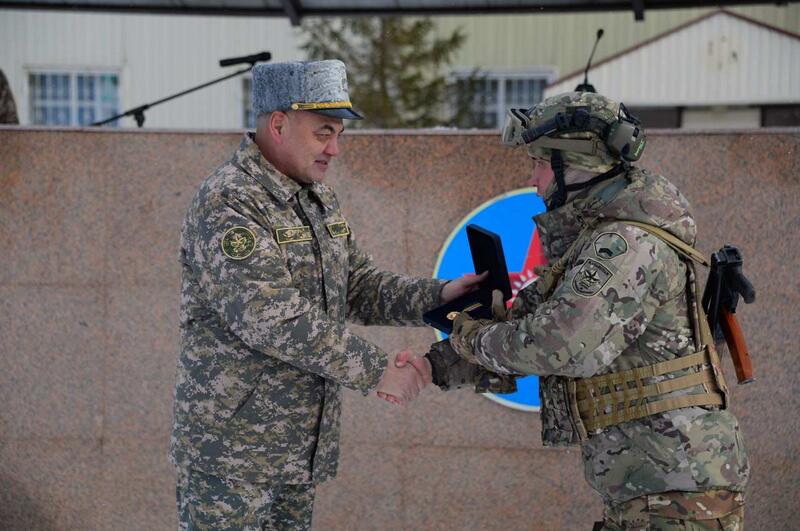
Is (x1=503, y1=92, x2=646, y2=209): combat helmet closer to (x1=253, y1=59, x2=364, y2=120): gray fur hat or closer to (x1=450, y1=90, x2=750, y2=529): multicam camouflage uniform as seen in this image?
(x1=450, y1=90, x2=750, y2=529): multicam camouflage uniform

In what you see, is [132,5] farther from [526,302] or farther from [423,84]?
[423,84]

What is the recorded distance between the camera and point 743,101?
52.4ft

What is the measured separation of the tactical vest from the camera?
3.26 metres

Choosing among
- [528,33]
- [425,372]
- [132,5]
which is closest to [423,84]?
[528,33]

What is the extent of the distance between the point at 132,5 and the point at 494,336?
14.7 feet

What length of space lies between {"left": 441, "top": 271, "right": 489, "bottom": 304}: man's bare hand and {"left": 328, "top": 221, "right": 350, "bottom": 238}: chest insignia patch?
1.56 ft

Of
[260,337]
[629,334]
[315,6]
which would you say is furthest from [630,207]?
[315,6]

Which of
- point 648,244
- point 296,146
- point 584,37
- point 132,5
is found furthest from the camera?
point 584,37

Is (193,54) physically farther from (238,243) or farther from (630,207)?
(630,207)

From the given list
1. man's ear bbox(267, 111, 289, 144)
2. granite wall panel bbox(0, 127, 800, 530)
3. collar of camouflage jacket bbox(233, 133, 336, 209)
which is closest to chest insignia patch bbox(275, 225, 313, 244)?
collar of camouflage jacket bbox(233, 133, 336, 209)

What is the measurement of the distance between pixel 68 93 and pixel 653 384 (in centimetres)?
1766

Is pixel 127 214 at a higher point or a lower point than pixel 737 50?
lower

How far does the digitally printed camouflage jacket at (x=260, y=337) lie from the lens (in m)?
3.48

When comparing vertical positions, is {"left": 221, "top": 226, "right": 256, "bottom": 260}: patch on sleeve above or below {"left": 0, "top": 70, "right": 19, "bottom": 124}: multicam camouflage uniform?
below
